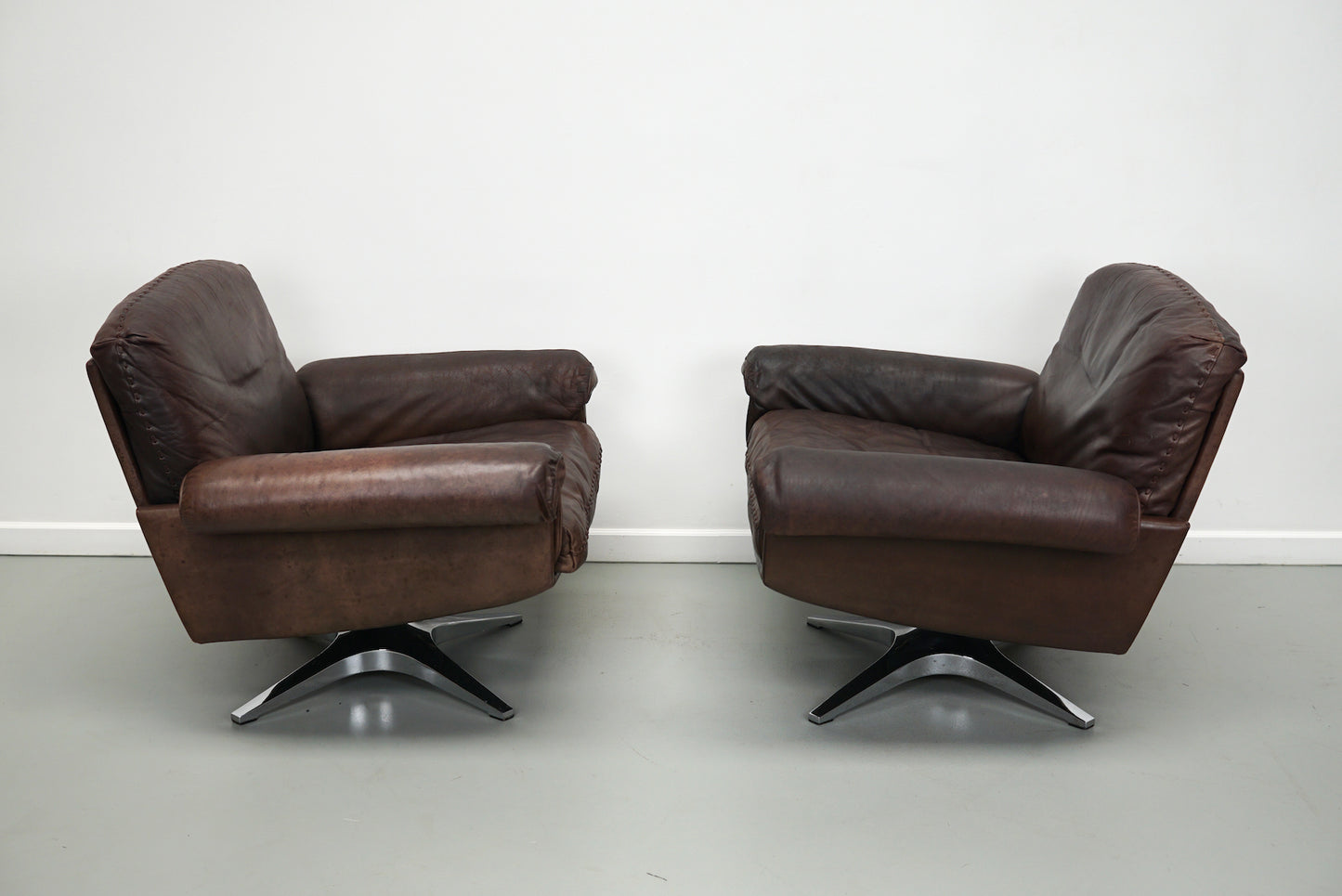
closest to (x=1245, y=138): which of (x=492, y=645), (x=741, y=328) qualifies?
(x=741, y=328)

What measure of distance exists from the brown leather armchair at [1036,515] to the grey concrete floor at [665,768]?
0.72 ft

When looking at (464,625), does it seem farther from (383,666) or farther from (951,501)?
(951,501)

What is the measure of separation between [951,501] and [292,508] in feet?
4.15

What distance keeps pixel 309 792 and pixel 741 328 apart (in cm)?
175

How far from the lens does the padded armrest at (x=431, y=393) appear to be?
262cm

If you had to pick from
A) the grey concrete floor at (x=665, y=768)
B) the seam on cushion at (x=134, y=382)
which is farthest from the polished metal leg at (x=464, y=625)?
the seam on cushion at (x=134, y=382)

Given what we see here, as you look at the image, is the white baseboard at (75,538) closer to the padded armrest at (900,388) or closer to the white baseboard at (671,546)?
the white baseboard at (671,546)

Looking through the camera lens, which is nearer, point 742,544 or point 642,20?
point 642,20

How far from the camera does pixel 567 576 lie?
3.02 metres

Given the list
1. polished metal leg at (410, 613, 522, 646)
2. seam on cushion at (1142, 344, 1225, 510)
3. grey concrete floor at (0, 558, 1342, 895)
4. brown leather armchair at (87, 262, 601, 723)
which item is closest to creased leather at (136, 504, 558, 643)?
brown leather armchair at (87, 262, 601, 723)

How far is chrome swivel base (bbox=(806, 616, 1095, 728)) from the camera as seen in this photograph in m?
2.20

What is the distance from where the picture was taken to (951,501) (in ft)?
6.19

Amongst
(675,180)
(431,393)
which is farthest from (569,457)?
(675,180)

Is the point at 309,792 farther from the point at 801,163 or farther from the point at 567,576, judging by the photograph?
the point at 801,163
